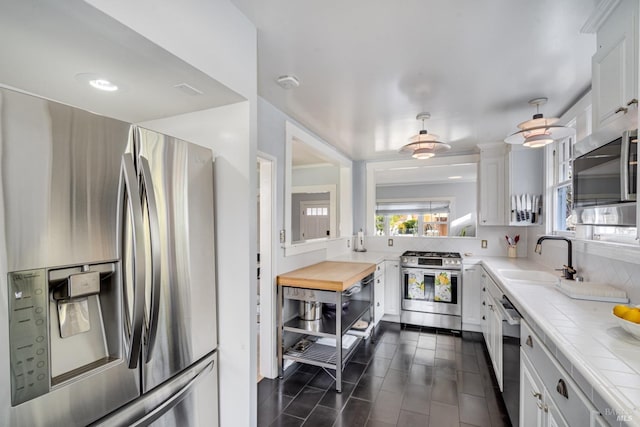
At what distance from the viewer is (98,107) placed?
162cm

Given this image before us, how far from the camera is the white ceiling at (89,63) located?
930 millimetres

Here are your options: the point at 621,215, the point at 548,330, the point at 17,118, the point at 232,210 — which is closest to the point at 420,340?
the point at 548,330

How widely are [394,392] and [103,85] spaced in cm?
292

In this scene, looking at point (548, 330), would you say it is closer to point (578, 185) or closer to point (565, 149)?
point (578, 185)

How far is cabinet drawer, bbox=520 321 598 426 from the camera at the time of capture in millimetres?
977

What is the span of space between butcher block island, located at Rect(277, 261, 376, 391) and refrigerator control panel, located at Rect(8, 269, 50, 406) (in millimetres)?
1851

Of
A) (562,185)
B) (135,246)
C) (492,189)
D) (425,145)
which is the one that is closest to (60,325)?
(135,246)

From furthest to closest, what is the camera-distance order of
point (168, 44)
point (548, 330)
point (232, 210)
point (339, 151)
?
1. point (339, 151)
2. point (232, 210)
3. point (548, 330)
4. point (168, 44)

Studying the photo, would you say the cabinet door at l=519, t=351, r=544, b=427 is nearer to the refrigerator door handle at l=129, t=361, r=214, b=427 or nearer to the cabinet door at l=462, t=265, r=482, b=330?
the refrigerator door handle at l=129, t=361, r=214, b=427

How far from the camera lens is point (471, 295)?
3830mm

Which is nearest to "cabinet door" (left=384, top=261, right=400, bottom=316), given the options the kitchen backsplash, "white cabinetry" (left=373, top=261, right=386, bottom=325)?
"white cabinetry" (left=373, top=261, right=386, bottom=325)

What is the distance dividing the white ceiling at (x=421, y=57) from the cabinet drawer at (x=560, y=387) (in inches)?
64.2

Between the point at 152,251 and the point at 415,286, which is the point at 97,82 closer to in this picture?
the point at 152,251

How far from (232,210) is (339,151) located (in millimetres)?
2902
